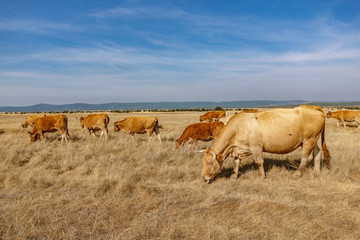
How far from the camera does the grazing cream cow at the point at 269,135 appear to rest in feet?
25.0

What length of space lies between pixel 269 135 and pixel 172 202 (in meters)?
3.57

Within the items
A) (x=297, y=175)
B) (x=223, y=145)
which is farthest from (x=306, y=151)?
Result: (x=223, y=145)

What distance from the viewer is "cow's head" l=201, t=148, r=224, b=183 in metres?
7.39

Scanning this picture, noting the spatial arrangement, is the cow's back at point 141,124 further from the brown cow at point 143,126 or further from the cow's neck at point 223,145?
the cow's neck at point 223,145

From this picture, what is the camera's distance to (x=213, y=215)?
516cm

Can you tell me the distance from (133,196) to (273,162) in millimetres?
5657

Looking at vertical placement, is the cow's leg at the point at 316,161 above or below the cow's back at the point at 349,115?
below

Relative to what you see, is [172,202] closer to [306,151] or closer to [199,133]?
[306,151]

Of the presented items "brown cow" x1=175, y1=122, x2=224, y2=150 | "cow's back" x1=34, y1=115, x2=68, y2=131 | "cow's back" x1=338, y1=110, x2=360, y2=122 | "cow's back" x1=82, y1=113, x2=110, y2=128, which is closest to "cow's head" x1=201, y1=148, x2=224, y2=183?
"brown cow" x1=175, y1=122, x2=224, y2=150

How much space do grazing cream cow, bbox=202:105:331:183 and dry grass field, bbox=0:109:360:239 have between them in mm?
749

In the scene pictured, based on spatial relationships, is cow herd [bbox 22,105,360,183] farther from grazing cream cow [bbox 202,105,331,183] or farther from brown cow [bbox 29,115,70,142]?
brown cow [bbox 29,115,70,142]

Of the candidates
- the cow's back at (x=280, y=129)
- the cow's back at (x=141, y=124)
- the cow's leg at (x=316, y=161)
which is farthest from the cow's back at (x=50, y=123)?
the cow's leg at (x=316, y=161)

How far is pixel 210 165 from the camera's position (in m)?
7.42

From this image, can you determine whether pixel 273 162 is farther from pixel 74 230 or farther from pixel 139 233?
pixel 74 230
